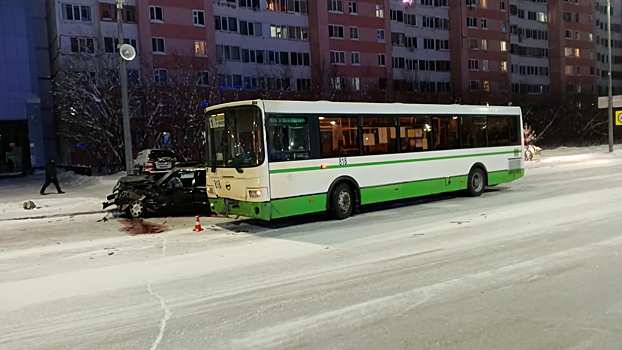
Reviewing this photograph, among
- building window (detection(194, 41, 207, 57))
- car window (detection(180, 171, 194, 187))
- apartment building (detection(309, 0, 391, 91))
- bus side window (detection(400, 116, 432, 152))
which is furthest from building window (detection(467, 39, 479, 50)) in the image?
car window (detection(180, 171, 194, 187))

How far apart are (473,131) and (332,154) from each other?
5.98m

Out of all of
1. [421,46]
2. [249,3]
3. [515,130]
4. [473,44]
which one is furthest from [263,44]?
[515,130]

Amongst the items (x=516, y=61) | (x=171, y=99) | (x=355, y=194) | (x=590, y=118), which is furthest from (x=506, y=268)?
(x=516, y=61)

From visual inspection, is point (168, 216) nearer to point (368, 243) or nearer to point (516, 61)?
point (368, 243)

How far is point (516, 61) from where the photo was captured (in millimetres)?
75250

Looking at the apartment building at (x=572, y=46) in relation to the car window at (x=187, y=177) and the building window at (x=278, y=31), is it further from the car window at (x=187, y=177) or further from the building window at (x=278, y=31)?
the car window at (x=187, y=177)

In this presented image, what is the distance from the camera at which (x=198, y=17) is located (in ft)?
157

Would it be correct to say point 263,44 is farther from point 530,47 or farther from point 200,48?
point 530,47

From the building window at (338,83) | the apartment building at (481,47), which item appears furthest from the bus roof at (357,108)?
the apartment building at (481,47)

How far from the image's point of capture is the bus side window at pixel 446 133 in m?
14.2

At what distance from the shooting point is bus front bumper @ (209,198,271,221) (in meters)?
10.4

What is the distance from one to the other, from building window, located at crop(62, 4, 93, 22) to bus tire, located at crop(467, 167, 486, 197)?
3916 centimetres

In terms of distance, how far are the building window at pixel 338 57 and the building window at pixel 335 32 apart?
72.0 inches

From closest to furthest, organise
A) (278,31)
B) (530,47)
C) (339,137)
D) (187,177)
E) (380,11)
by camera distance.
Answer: (339,137), (187,177), (278,31), (380,11), (530,47)
